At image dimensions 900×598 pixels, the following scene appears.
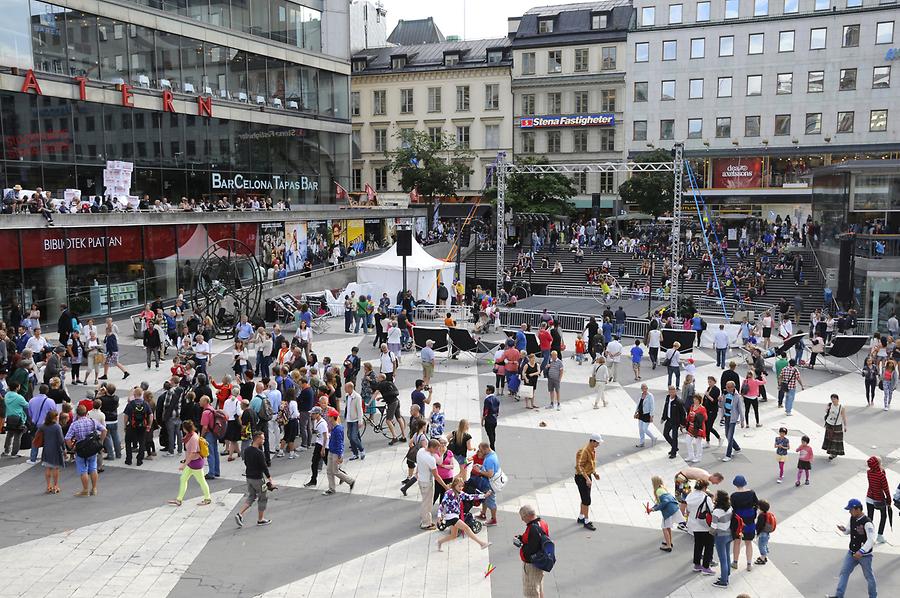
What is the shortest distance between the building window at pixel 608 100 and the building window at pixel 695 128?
571cm

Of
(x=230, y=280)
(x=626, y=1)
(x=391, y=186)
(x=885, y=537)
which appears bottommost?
(x=885, y=537)

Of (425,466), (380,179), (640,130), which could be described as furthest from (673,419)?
(380,179)

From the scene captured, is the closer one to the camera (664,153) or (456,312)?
(456,312)

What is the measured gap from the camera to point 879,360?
19.8 m

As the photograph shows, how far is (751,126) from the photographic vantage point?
5544cm

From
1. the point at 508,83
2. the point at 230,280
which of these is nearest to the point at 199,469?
the point at 230,280

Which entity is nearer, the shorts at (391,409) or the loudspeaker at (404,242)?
the shorts at (391,409)

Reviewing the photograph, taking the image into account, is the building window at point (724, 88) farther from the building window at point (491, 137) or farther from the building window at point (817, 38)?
the building window at point (491, 137)

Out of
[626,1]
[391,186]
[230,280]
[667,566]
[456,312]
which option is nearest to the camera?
[667,566]

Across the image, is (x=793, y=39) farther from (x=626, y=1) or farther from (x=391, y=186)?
(x=391, y=186)

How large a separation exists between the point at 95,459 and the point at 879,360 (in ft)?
60.3

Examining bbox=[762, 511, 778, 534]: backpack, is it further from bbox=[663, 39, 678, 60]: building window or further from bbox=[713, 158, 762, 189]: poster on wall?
bbox=[663, 39, 678, 60]: building window

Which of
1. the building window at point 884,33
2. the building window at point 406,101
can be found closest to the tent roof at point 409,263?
the building window at point 406,101

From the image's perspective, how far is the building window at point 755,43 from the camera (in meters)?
54.5
